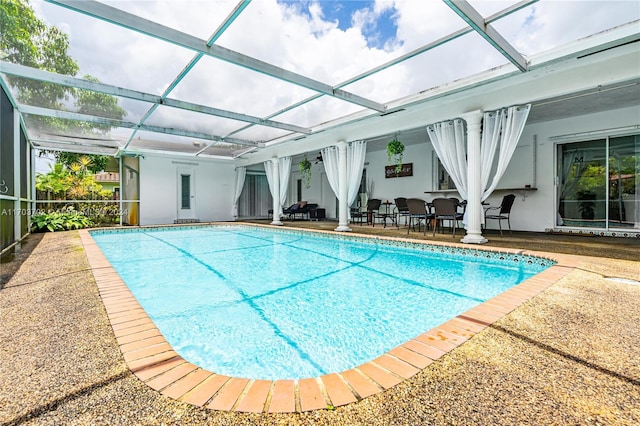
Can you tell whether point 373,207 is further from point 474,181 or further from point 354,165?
point 474,181

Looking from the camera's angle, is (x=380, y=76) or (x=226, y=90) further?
(x=226, y=90)

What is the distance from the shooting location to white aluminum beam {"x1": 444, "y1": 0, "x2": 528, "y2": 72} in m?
2.61

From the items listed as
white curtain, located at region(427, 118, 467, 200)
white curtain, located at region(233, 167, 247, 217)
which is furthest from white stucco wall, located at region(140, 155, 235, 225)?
white curtain, located at region(427, 118, 467, 200)

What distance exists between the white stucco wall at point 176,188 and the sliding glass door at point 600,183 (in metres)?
10.8

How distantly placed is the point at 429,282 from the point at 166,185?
10.2 metres

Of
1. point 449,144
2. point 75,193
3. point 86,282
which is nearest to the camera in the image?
point 86,282

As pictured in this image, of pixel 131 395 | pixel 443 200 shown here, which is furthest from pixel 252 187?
pixel 131 395

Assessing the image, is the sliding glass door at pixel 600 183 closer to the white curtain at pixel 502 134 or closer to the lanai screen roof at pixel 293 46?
the white curtain at pixel 502 134

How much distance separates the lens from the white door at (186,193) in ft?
35.9

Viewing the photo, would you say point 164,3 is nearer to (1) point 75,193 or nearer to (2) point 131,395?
(2) point 131,395

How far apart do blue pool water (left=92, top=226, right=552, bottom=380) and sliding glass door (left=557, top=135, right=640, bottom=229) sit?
3583 millimetres

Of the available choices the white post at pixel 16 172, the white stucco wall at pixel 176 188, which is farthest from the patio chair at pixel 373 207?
the white post at pixel 16 172

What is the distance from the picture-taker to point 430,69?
4.13 metres

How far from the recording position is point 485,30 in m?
2.94
